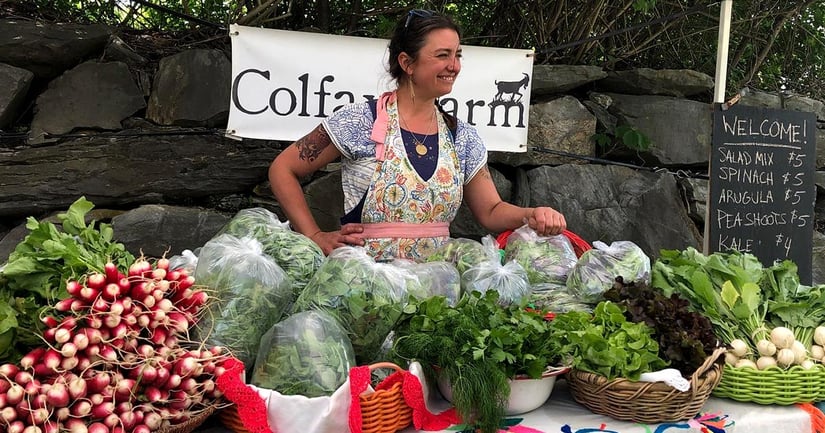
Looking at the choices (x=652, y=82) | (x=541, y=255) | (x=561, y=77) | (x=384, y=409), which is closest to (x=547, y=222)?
(x=541, y=255)

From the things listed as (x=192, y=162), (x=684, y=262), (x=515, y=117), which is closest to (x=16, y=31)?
(x=192, y=162)

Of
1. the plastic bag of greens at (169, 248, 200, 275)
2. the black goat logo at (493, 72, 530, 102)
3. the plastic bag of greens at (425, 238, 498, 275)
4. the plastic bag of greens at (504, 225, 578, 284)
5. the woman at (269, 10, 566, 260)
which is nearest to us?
the plastic bag of greens at (169, 248, 200, 275)

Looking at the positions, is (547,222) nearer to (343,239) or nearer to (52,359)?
(343,239)

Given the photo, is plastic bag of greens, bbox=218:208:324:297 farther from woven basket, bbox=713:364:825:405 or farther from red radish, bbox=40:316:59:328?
woven basket, bbox=713:364:825:405

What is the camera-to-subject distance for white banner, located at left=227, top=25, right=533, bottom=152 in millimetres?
3312

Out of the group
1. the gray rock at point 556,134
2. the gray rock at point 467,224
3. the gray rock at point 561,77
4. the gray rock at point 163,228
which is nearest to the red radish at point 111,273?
the gray rock at point 163,228

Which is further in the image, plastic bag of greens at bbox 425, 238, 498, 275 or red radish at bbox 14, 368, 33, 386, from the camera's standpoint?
plastic bag of greens at bbox 425, 238, 498, 275

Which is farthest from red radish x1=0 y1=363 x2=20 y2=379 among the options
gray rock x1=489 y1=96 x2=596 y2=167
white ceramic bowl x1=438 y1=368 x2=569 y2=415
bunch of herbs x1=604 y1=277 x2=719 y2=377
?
gray rock x1=489 y1=96 x2=596 y2=167

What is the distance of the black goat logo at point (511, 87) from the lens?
3.62 metres

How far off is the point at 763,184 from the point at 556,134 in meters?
1.26

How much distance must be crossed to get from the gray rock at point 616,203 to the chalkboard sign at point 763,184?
78 cm

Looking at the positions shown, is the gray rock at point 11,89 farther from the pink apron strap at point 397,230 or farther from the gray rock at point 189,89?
the pink apron strap at point 397,230

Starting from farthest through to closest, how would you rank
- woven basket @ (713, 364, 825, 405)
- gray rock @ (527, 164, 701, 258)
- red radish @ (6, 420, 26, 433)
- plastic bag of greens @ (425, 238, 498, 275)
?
gray rock @ (527, 164, 701, 258) < plastic bag of greens @ (425, 238, 498, 275) < woven basket @ (713, 364, 825, 405) < red radish @ (6, 420, 26, 433)

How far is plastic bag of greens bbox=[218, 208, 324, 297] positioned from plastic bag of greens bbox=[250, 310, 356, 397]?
0.30 meters
